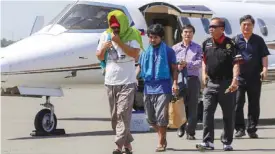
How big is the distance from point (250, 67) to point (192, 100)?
1123 millimetres

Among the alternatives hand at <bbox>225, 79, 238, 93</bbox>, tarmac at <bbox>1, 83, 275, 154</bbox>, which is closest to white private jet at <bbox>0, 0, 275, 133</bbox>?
tarmac at <bbox>1, 83, 275, 154</bbox>

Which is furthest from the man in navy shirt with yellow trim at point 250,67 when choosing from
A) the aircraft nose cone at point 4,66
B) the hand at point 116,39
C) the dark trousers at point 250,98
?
the aircraft nose cone at point 4,66

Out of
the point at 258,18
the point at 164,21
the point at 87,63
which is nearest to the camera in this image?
the point at 87,63

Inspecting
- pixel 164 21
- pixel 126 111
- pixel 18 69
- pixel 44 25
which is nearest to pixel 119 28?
pixel 126 111

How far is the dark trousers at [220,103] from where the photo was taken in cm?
1004

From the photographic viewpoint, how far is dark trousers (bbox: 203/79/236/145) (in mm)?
10039

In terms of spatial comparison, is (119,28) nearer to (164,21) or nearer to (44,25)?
→ (44,25)

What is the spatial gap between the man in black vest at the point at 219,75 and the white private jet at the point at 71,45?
347 cm

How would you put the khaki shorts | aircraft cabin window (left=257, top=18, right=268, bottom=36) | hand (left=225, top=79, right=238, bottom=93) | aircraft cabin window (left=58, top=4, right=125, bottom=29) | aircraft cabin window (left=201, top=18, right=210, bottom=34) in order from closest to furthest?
hand (left=225, top=79, right=238, bottom=93), the khaki shorts, aircraft cabin window (left=58, top=4, right=125, bottom=29), aircraft cabin window (left=201, top=18, right=210, bottom=34), aircraft cabin window (left=257, top=18, right=268, bottom=36)

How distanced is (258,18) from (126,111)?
28.8 ft

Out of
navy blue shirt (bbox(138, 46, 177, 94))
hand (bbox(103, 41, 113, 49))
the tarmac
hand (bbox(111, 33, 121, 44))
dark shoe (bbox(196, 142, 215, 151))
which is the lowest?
the tarmac

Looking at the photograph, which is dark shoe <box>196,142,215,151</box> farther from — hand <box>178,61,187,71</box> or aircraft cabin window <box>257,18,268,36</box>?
aircraft cabin window <box>257,18,268,36</box>

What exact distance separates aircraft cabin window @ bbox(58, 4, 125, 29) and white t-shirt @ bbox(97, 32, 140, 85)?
391cm

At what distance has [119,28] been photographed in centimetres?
965
